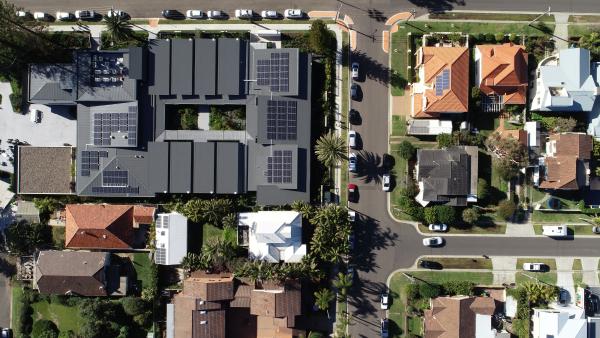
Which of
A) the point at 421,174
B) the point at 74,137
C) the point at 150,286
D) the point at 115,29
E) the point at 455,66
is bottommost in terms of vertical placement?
the point at 150,286

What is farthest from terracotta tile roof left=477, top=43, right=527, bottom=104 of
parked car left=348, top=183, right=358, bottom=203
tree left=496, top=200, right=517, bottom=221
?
parked car left=348, top=183, right=358, bottom=203

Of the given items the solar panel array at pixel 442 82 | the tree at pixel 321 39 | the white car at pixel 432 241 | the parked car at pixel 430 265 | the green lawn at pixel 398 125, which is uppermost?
the tree at pixel 321 39

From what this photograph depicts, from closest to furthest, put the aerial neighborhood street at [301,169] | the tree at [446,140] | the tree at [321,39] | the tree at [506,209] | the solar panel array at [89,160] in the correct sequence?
the tree at [321,39], the aerial neighborhood street at [301,169], the solar panel array at [89,160], the tree at [446,140], the tree at [506,209]

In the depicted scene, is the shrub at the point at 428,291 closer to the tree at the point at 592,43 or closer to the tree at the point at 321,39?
the tree at the point at 321,39

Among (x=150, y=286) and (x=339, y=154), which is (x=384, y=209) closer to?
(x=339, y=154)

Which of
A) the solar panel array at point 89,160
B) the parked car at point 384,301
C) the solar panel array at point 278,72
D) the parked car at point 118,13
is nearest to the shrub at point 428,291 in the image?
the parked car at point 384,301

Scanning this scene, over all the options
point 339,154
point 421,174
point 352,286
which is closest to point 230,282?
point 352,286

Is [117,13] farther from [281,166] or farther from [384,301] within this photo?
Result: [384,301]
